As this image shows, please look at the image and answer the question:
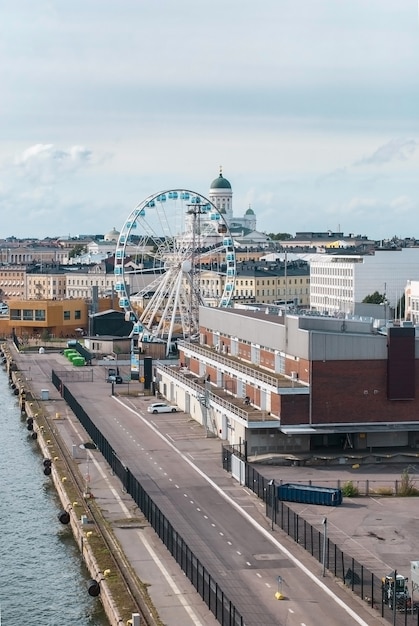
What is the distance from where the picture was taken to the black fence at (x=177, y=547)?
108 ft

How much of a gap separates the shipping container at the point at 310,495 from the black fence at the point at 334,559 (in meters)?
0.47

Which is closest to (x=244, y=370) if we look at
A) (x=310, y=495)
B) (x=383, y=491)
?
(x=383, y=491)

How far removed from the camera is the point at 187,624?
3281cm

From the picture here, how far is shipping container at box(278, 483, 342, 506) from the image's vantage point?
46.9 m

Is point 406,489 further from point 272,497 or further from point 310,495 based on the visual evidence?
point 272,497

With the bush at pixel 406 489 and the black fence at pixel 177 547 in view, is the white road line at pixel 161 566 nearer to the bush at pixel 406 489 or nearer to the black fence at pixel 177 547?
the black fence at pixel 177 547

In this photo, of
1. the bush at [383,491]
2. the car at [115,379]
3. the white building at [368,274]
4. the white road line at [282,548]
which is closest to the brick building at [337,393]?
the white road line at [282,548]

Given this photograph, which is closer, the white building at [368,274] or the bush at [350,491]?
the bush at [350,491]

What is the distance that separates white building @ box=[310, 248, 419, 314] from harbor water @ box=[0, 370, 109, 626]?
96609 mm

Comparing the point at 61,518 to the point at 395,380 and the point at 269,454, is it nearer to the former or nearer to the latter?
the point at 269,454

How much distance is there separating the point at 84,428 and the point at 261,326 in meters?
10.6

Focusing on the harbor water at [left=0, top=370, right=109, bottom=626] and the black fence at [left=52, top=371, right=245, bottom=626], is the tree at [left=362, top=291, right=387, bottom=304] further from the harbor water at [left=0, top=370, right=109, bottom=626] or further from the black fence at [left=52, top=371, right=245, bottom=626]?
the black fence at [left=52, top=371, right=245, bottom=626]

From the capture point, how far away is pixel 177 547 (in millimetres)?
38844

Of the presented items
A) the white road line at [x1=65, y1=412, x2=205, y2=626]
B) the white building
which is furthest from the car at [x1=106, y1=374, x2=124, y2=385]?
the white building
